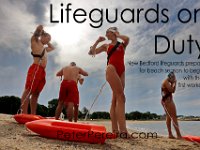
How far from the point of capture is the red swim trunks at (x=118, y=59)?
637 centimetres

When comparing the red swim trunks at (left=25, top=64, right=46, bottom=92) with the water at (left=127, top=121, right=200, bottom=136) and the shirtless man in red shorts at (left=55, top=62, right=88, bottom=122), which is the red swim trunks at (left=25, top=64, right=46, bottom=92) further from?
the water at (left=127, top=121, right=200, bottom=136)

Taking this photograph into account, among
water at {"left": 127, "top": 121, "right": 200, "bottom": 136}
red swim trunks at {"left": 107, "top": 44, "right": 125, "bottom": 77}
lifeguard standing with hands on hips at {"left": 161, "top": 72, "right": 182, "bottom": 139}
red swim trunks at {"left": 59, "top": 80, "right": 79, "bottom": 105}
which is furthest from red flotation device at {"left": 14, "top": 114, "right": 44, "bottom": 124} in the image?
water at {"left": 127, "top": 121, "right": 200, "bottom": 136}

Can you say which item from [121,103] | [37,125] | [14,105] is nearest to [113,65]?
[121,103]

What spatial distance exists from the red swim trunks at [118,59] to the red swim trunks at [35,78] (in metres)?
2.23

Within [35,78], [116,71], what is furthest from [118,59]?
[35,78]

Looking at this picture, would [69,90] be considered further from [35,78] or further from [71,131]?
[71,131]

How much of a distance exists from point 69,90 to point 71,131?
3027 millimetres

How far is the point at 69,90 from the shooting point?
8.45 m

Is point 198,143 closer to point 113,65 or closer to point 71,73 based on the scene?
point 113,65

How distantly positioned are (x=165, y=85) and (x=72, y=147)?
183 inches

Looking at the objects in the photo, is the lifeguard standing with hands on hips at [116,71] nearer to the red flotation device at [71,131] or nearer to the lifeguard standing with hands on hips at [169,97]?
the red flotation device at [71,131]

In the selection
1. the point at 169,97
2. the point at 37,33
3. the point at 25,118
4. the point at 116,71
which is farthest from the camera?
the point at 169,97

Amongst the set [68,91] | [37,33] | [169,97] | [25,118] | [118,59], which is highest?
[37,33]

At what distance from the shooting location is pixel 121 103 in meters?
6.19
